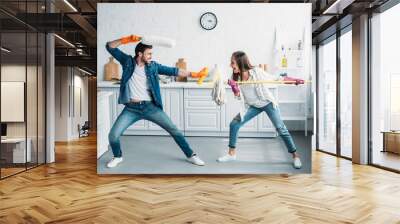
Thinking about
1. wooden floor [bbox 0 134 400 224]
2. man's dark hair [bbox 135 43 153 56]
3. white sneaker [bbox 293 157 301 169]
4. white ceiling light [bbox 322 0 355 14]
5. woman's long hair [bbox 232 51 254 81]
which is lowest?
wooden floor [bbox 0 134 400 224]

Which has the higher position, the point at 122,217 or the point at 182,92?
the point at 182,92

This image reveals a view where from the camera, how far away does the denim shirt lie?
508 cm

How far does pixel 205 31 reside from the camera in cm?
521

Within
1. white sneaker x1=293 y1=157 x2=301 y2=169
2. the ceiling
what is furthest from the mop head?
white sneaker x1=293 y1=157 x2=301 y2=169

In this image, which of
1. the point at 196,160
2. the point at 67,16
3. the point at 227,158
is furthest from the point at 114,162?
the point at 67,16

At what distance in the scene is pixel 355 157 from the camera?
677cm

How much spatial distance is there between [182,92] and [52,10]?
3.40 m

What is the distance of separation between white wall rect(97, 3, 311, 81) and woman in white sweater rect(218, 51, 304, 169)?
132 mm

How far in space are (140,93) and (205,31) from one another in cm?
126

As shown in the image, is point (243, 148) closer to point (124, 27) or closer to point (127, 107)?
point (127, 107)

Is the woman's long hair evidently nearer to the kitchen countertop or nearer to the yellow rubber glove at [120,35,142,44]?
the kitchen countertop

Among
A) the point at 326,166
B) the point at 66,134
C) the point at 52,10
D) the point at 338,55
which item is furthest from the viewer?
the point at 66,134

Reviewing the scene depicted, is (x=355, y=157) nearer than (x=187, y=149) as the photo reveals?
No

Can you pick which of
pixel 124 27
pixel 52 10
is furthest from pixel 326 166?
pixel 52 10
